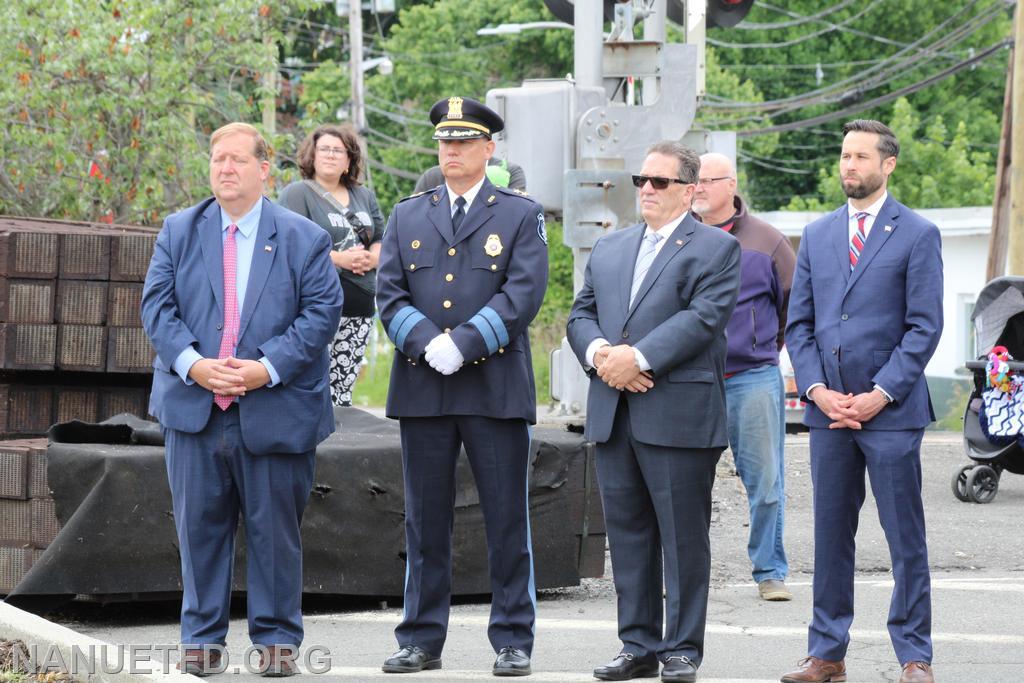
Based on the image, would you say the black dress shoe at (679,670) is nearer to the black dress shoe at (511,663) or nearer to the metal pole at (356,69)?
the black dress shoe at (511,663)

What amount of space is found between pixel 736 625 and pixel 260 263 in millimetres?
2825

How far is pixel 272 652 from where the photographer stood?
21.1 ft

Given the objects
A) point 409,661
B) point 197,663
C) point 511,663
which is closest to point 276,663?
point 197,663

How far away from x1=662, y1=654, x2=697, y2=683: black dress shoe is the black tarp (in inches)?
70.3

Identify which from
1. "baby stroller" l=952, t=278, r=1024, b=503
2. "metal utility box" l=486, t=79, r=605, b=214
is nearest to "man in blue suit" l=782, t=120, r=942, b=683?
"metal utility box" l=486, t=79, r=605, b=214

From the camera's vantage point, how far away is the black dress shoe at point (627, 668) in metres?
6.42

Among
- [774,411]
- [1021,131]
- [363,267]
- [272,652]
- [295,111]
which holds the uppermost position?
[295,111]

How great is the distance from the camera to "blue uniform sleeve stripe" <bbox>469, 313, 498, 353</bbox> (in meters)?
6.49

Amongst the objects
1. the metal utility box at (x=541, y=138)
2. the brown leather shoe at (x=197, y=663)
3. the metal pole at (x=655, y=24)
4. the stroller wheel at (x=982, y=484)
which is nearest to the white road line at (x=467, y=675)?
the brown leather shoe at (x=197, y=663)

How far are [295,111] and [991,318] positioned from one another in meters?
35.5

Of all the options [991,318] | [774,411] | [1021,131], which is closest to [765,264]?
[774,411]

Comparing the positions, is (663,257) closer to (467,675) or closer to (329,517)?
(467,675)

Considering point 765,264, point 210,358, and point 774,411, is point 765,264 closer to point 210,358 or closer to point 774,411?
point 774,411

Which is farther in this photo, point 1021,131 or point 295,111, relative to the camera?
point 295,111
